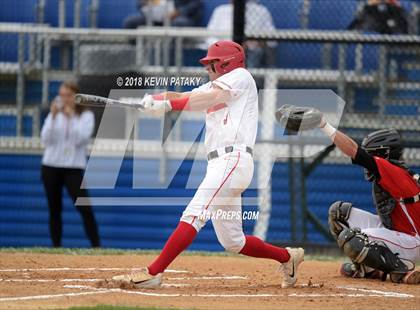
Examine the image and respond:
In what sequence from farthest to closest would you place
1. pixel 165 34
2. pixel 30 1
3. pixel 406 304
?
pixel 30 1 < pixel 165 34 < pixel 406 304

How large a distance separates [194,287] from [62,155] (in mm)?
5201

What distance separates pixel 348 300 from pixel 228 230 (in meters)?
0.94

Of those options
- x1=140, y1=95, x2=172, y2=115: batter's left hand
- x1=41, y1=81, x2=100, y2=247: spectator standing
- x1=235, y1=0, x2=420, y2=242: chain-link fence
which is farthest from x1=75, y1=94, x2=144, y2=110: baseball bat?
x1=41, y1=81, x2=100, y2=247: spectator standing

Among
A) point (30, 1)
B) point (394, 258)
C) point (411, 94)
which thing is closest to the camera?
point (394, 258)

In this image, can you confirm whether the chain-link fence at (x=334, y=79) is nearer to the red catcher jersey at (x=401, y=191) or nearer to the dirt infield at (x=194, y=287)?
the dirt infield at (x=194, y=287)

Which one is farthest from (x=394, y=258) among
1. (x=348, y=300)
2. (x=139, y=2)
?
(x=139, y=2)

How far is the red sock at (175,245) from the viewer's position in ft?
22.5

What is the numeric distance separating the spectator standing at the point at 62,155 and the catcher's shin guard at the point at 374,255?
4791 millimetres

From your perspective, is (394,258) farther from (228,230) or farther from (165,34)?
(165,34)

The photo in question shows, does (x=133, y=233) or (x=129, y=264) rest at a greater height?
(x=129, y=264)

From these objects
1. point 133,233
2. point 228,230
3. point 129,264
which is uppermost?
point 228,230

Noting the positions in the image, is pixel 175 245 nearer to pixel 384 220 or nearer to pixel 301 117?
pixel 301 117

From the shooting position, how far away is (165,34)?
12336 mm

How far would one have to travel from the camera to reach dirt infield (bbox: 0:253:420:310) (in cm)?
641
